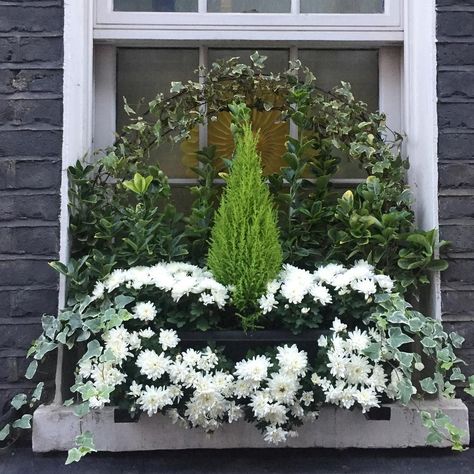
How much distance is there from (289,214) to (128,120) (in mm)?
740

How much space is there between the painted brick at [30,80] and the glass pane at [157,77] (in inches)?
11.5

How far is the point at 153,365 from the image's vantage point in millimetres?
2004

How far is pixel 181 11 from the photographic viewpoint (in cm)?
255

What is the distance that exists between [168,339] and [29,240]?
2.15ft

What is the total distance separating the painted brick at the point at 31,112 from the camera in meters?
2.34

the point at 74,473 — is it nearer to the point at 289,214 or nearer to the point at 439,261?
the point at 289,214

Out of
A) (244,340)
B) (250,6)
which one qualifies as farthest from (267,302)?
(250,6)

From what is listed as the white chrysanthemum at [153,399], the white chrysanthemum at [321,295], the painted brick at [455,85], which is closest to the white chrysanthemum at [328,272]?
the white chrysanthemum at [321,295]

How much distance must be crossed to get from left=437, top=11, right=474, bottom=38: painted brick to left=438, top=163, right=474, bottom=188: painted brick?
47 centimetres

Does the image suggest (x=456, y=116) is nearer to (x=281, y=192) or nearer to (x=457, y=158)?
(x=457, y=158)

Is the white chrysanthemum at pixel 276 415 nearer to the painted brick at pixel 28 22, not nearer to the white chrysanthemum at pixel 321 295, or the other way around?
the white chrysanthemum at pixel 321 295

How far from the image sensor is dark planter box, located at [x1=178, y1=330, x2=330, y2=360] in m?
2.10

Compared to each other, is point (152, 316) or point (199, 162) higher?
point (199, 162)

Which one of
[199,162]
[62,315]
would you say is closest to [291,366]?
[62,315]
